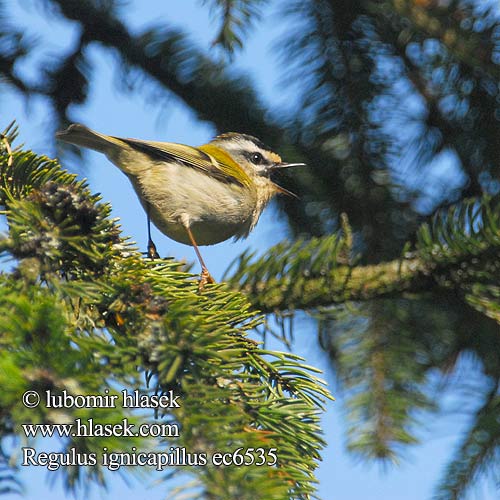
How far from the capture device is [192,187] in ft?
11.2

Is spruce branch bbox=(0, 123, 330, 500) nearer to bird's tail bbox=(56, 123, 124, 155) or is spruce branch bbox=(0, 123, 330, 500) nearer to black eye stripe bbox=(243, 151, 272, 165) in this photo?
bird's tail bbox=(56, 123, 124, 155)

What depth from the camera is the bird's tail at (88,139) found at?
2.80 m

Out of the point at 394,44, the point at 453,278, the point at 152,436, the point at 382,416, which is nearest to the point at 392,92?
the point at 394,44

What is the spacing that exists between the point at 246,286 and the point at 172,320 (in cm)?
83

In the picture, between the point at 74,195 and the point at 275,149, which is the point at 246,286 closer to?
the point at 74,195

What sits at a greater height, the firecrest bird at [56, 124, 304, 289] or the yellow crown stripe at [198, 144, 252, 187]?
the yellow crown stripe at [198, 144, 252, 187]

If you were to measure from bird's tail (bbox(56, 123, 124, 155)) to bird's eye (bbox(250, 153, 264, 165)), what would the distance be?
0.86m

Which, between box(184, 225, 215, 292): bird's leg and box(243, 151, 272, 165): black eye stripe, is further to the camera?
box(243, 151, 272, 165): black eye stripe

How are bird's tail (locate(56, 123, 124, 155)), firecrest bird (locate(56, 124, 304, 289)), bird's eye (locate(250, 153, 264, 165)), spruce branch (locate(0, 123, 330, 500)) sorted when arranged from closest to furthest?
spruce branch (locate(0, 123, 330, 500)) < bird's tail (locate(56, 123, 124, 155)) < firecrest bird (locate(56, 124, 304, 289)) < bird's eye (locate(250, 153, 264, 165))

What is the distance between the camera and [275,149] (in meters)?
3.20

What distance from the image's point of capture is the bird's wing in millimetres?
3363

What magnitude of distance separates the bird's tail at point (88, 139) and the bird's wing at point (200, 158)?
0.07m

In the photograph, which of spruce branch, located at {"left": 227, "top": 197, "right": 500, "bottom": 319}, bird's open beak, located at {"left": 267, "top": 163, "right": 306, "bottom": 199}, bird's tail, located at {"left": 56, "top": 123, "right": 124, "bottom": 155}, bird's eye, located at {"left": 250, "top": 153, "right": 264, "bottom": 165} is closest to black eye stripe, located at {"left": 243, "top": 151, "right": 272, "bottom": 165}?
bird's eye, located at {"left": 250, "top": 153, "right": 264, "bottom": 165}

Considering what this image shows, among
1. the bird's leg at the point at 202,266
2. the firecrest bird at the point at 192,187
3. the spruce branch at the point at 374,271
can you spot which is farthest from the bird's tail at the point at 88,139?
the spruce branch at the point at 374,271
